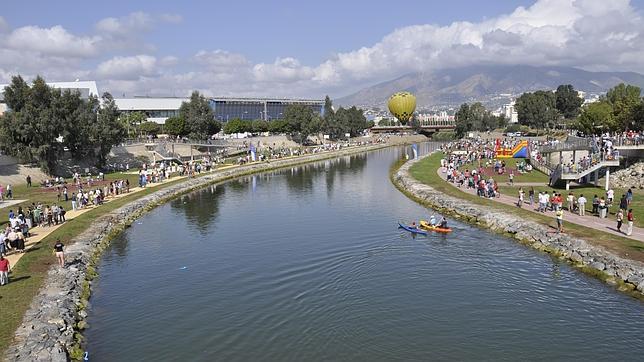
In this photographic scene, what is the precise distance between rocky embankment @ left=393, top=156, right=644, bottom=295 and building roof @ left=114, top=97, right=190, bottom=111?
460 ft

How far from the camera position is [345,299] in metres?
25.2

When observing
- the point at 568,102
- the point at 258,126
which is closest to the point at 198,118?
the point at 258,126

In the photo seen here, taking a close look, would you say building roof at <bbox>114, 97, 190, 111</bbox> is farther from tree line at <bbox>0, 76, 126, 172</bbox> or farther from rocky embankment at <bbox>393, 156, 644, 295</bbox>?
rocky embankment at <bbox>393, 156, 644, 295</bbox>

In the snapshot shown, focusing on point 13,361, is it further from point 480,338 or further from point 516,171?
point 516,171

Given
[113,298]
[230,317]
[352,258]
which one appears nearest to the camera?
[230,317]

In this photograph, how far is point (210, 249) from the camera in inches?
1389

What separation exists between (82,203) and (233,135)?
89.7 meters

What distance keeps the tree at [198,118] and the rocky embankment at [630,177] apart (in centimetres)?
7427

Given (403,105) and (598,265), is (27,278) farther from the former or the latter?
(403,105)

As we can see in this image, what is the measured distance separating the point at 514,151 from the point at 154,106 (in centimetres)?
12742

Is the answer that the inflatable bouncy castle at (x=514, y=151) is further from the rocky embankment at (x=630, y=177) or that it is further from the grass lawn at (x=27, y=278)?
the grass lawn at (x=27, y=278)

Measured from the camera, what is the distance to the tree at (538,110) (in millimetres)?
155250

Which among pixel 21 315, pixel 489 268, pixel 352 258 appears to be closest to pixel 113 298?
pixel 21 315

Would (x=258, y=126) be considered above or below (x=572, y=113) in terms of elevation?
below
